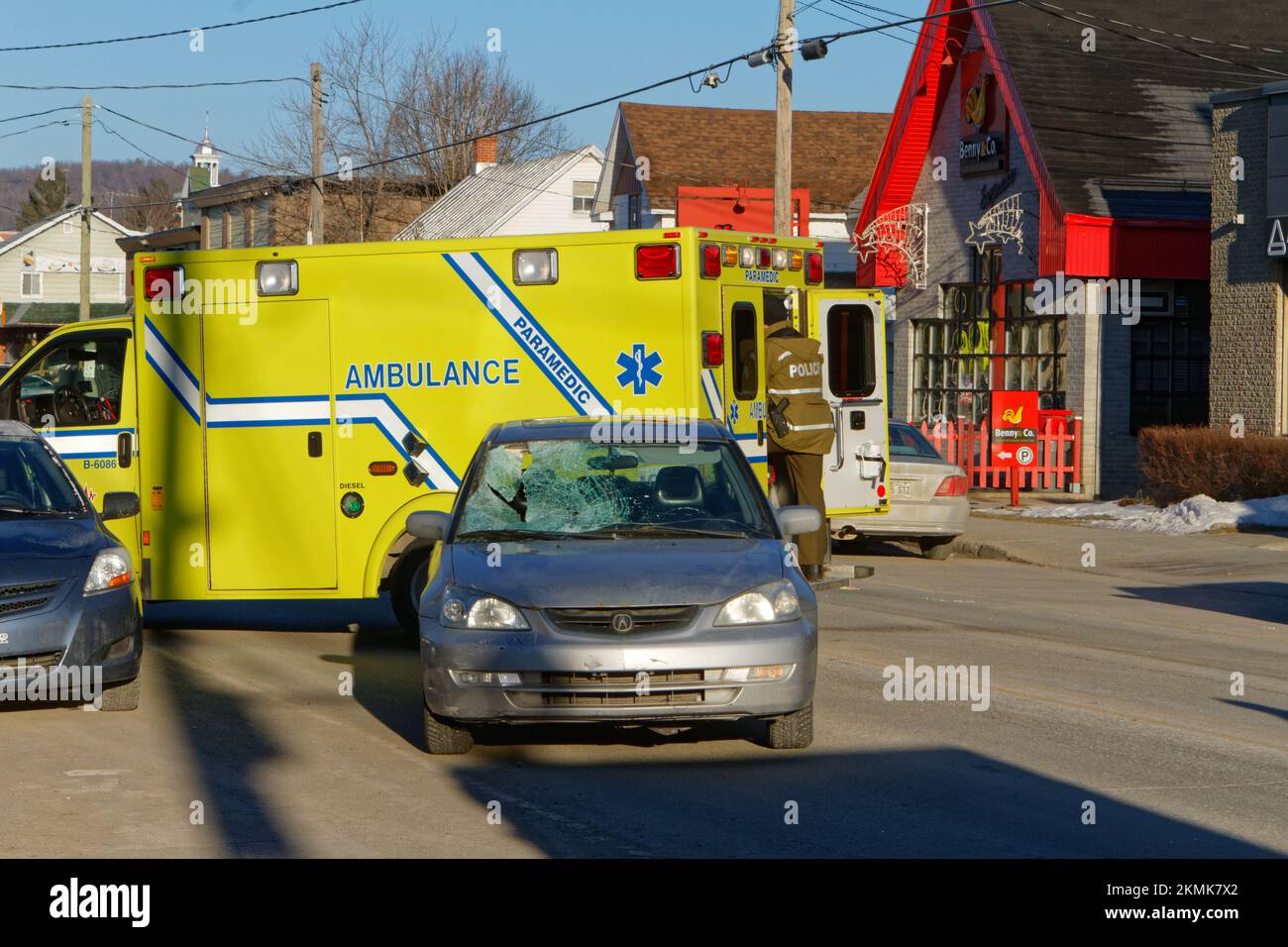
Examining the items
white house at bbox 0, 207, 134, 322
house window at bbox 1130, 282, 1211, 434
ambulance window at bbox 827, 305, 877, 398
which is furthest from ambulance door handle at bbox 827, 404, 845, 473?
white house at bbox 0, 207, 134, 322

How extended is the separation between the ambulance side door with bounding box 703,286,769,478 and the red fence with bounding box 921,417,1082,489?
12929 mm

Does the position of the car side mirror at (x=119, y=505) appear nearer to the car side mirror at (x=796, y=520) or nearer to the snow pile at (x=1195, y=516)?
the car side mirror at (x=796, y=520)

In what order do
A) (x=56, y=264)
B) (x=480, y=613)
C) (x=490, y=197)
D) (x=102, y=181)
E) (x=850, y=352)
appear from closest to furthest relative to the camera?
1. (x=480, y=613)
2. (x=850, y=352)
3. (x=490, y=197)
4. (x=56, y=264)
5. (x=102, y=181)

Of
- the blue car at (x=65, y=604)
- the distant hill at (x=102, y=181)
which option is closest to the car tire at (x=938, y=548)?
the blue car at (x=65, y=604)

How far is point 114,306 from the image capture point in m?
85.2

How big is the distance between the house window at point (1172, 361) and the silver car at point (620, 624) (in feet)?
62.9

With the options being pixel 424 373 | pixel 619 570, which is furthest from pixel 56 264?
pixel 619 570

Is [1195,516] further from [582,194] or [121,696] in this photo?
[582,194]

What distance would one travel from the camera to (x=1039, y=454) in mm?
26828

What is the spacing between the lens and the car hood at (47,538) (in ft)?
30.8

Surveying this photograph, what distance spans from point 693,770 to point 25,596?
3.68 metres

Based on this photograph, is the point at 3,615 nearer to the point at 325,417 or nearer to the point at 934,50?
the point at 325,417
